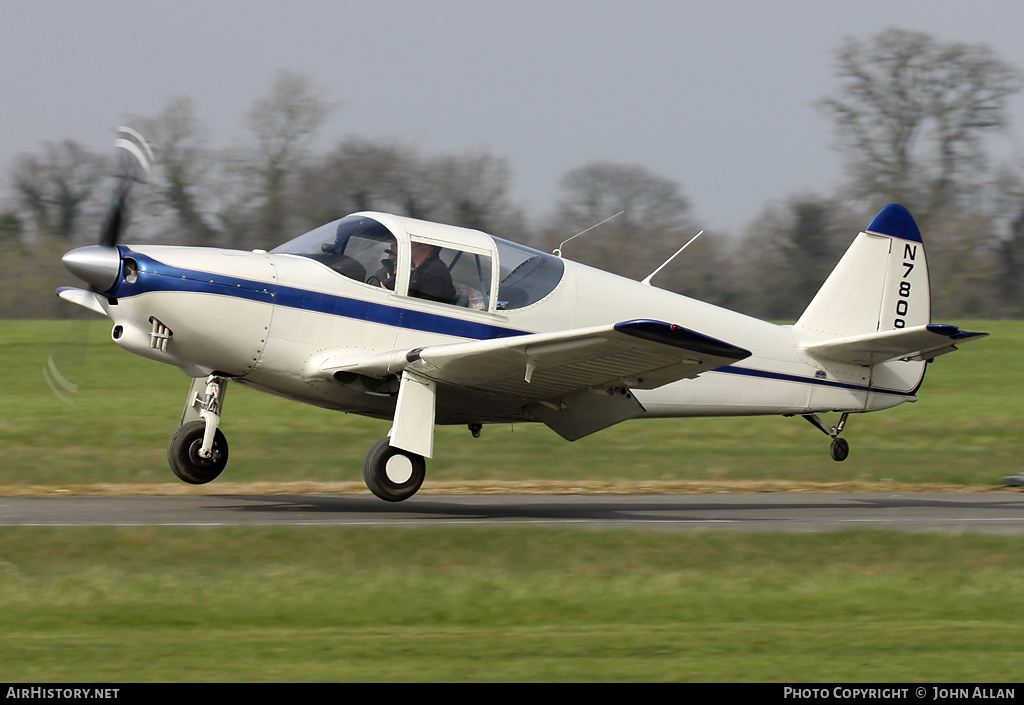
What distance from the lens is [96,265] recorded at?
9477mm

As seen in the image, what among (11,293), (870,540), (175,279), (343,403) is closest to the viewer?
(870,540)

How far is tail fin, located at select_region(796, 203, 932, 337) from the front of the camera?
526 inches

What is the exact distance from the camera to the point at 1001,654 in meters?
5.09

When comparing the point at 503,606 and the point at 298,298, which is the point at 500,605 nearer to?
the point at 503,606

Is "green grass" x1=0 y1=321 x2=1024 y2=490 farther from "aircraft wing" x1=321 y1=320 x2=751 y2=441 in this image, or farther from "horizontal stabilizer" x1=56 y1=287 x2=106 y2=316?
"aircraft wing" x1=321 y1=320 x2=751 y2=441

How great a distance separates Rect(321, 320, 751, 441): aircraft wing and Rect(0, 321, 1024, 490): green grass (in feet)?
10.7

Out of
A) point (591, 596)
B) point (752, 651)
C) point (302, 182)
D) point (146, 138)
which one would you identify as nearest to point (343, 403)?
point (146, 138)

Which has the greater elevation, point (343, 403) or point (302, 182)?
point (302, 182)

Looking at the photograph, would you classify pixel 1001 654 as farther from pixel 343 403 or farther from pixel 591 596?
pixel 343 403

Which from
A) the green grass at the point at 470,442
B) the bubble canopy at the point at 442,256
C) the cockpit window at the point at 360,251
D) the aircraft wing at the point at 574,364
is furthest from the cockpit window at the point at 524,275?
the green grass at the point at 470,442

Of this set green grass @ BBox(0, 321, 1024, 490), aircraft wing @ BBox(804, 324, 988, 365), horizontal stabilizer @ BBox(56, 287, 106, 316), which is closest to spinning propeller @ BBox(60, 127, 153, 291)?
horizontal stabilizer @ BBox(56, 287, 106, 316)

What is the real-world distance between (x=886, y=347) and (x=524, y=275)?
4.43 meters

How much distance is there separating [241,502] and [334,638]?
5963 mm

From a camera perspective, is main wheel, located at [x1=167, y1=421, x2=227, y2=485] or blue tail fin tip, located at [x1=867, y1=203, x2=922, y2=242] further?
blue tail fin tip, located at [x1=867, y1=203, x2=922, y2=242]
